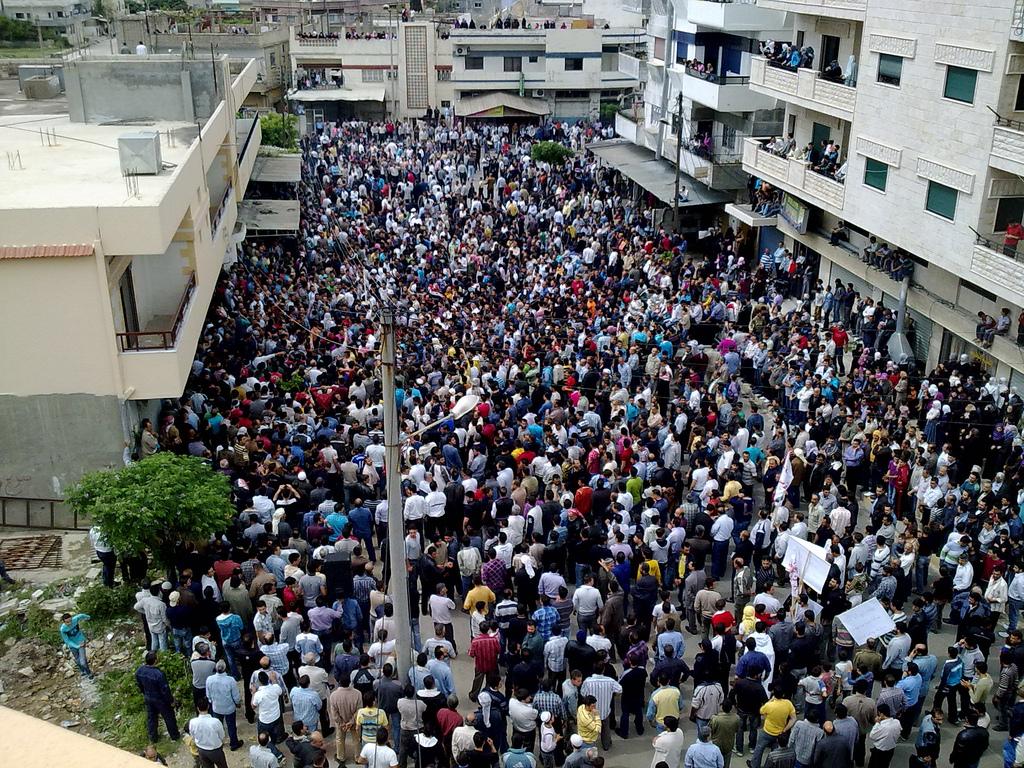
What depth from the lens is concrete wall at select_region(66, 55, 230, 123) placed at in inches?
904

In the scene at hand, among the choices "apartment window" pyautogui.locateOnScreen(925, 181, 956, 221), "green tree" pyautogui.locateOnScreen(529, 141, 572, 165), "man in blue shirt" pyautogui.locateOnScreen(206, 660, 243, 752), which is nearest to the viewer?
"man in blue shirt" pyautogui.locateOnScreen(206, 660, 243, 752)

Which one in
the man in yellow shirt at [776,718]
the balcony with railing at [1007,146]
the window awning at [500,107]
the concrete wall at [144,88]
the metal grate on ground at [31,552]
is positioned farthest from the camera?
the window awning at [500,107]

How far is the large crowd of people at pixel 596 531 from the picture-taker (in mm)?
10336

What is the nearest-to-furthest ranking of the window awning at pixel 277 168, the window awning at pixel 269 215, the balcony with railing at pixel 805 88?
the balcony with railing at pixel 805 88 < the window awning at pixel 269 215 < the window awning at pixel 277 168

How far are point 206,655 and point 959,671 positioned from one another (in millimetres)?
7682

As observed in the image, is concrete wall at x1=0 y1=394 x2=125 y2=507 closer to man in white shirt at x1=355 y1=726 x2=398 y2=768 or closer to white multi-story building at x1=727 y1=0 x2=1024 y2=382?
man in white shirt at x1=355 y1=726 x2=398 y2=768

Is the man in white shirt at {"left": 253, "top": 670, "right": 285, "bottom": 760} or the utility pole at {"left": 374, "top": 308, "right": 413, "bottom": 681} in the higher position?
the utility pole at {"left": 374, "top": 308, "right": 413, "bottom": 681}

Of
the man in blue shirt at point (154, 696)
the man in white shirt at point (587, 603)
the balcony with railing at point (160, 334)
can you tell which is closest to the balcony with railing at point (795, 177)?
the balcony with railing at point (160, 334)

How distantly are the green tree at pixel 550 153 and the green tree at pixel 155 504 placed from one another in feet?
94.3

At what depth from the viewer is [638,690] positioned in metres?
10.9

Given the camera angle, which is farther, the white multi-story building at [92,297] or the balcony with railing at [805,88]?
the balcony with railing at [805,88]

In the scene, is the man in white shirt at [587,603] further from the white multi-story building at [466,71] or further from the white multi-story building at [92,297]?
the white multi-story building at [466,71]

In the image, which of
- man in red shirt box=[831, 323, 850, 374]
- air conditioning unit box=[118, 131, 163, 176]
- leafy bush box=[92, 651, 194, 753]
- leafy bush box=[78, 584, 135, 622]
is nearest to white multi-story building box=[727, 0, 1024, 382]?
man in red shirt box=[831, 323, 850, 374]

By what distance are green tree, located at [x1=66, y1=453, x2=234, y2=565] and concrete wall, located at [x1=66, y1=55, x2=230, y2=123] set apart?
12.3 metres
